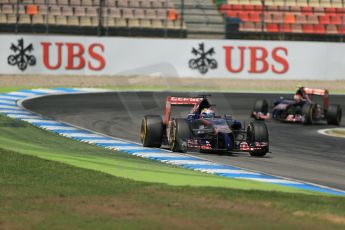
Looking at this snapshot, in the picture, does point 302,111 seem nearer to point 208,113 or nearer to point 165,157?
point 208,113

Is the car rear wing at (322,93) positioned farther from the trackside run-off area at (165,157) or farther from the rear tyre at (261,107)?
the trackside run-off area at (165,157)

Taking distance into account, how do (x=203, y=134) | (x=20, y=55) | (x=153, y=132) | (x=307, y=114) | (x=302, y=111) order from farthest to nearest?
1. (x=20, y=55)
2. (x=302, y=111)
3. (x=307, y=114)
4. (x=153, y=132)
5. (x=203, y=134)

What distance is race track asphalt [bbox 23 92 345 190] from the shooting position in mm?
15117

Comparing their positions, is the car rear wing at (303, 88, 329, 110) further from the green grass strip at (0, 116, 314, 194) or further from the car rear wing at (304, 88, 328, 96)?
the green grass strip at (0, 116, 314, 194)

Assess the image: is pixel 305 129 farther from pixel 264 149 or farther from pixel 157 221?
pixel 157 221

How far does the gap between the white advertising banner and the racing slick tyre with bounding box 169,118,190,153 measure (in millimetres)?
17326

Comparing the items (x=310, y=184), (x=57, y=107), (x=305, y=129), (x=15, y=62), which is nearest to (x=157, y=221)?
(x=310, y=184)

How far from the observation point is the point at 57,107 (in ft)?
84.1

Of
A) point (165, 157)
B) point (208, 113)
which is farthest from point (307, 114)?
point (165, 157)

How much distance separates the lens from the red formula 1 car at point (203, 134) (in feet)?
53.8

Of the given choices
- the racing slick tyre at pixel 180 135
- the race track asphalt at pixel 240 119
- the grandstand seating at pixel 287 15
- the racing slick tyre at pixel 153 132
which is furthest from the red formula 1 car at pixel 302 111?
the grandstand seating at pixel 287 15

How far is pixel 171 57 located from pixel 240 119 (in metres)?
9.98

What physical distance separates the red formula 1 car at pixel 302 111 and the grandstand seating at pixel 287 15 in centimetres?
1244

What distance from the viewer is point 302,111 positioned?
23750 millimetres
